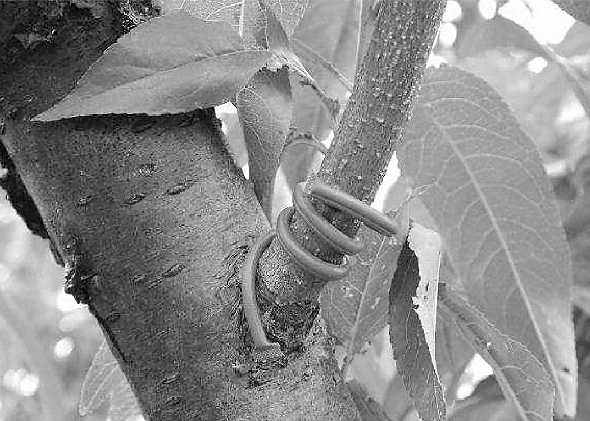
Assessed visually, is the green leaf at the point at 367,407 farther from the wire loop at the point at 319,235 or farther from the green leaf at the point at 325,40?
the green leaf at the point at 325,40

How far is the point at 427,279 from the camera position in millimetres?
455

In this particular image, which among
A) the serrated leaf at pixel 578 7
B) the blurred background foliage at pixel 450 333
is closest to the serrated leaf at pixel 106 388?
the blurred background foliage at pixel 450 333

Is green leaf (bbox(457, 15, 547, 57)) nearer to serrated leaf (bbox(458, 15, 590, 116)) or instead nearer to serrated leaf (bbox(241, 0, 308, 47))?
serrated leaf (bbox(458, 15, 590, 116))

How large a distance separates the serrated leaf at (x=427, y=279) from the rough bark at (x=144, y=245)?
0.21 ft

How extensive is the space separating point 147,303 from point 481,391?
0.78 m

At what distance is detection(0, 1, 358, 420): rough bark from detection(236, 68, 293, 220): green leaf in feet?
0.17

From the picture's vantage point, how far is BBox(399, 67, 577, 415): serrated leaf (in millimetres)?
740

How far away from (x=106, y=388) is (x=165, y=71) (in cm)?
38

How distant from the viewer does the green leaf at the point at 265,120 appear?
0.48m

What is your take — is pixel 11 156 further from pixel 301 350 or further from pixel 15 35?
pixel 301 350

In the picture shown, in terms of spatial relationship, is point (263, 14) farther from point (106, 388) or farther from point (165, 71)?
point (106, 388)

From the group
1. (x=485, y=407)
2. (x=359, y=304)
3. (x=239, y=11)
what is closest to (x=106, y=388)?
(x=359, y=304)

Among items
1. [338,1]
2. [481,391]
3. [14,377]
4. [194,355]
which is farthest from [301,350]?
[14,377]

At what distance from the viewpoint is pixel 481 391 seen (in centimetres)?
111
